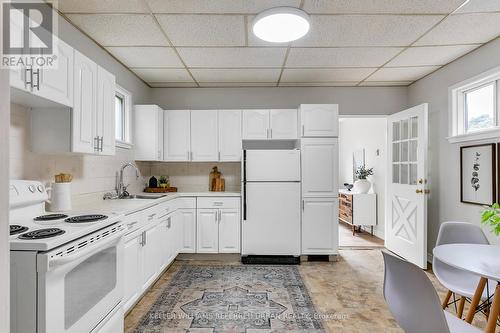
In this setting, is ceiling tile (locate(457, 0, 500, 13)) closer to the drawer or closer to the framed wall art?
the framed wall art

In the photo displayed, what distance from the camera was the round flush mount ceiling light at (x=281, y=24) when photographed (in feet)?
7.13

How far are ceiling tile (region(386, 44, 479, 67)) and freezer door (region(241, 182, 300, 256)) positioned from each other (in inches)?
77.0

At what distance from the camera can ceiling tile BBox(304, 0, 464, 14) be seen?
2.09 meters

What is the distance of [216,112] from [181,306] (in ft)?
8.10

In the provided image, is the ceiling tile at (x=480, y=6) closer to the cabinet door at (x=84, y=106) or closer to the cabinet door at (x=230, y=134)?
the cabinet door at (x=230, y=134)

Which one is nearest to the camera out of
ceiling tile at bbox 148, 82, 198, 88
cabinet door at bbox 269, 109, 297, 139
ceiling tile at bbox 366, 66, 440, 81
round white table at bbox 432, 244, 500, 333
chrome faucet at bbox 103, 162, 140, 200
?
round white table at bbox 432, 244, 500, 333

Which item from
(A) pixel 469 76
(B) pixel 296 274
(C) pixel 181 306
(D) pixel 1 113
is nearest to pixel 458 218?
(A) pixel 469 76

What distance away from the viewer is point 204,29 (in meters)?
2.50

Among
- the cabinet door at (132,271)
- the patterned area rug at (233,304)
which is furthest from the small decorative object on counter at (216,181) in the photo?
the cabinet door at (132,271)

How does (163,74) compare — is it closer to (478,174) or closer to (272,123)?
(272,123)

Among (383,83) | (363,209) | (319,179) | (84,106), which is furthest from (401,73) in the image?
(84,106)

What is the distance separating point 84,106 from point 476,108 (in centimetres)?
376

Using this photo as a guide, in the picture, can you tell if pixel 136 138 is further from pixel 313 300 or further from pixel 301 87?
pixel 313 300

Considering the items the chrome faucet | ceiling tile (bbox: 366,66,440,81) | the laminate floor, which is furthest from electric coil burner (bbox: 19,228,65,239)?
ceiling tile (bbox: 366,66,440,81)
